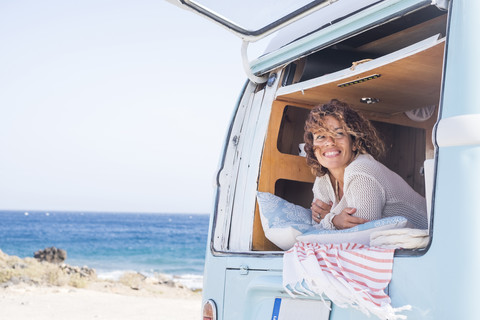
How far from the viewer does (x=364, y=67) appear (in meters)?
3.02

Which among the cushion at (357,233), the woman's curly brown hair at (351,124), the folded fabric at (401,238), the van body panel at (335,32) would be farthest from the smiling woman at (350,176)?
the folded fabric at (401,238)

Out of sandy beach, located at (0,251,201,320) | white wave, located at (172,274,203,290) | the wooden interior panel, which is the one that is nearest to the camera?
the wooden interior panel

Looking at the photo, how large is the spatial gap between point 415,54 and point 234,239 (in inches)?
56.5

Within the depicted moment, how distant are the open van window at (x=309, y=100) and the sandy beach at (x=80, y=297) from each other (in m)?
7.26

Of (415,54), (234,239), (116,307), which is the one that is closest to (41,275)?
(116,307)

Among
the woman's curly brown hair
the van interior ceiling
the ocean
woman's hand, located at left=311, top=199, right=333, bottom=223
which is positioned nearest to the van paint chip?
the van interior ceiling

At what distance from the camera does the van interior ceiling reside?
10.8 ft

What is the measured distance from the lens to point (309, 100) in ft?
12.8

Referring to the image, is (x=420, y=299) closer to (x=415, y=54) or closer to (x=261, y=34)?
(x=415, y=54)

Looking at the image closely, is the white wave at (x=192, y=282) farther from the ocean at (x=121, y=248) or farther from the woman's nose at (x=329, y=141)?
the woman's nose at (x=329, y=141)

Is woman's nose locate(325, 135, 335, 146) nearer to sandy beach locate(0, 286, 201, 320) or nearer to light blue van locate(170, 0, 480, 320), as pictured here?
light blue van locate(170, 0, 480, 320)

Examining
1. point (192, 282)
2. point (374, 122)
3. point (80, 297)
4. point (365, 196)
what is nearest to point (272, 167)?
point (365, 196)

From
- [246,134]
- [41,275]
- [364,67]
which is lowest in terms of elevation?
[41,275]

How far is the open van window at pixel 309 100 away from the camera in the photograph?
3.36 metres
